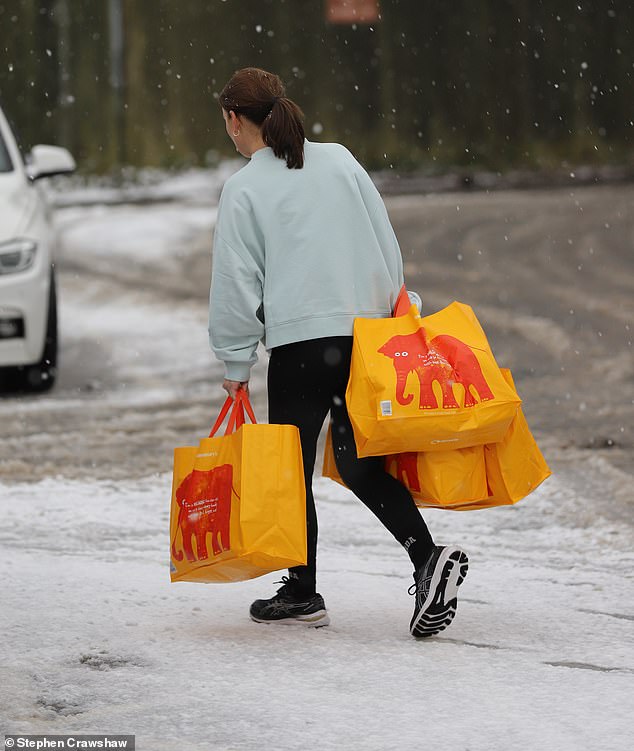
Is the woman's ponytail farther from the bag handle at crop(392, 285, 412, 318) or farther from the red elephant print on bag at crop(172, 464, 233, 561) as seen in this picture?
the red elephant print on bag at crop(172, 464, 233, 561)

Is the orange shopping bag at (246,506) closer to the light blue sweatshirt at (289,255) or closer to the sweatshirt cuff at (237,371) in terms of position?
the sweatshirt cuff at (237,371)

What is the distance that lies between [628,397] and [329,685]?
466cm

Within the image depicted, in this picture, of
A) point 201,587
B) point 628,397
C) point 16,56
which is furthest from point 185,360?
point 16,56

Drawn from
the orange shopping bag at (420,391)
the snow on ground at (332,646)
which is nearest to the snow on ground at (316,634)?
the snow on ground at (332,646)

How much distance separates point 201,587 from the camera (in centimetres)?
462

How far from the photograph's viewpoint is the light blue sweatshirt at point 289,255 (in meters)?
3.94

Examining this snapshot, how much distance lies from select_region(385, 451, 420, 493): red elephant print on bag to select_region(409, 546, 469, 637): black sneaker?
0.21 metres

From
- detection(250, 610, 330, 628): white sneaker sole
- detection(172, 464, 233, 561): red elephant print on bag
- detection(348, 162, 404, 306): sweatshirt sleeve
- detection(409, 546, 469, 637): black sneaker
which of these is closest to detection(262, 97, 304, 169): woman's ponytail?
detection(348, 162, 404, 306): sweatshirt sleeve

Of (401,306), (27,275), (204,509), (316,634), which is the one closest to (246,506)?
(204,509)

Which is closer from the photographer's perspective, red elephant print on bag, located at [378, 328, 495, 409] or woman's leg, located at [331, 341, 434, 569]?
red elephant print on bag, located at [378, 328, 495, 409]

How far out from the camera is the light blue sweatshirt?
3943 millimetres

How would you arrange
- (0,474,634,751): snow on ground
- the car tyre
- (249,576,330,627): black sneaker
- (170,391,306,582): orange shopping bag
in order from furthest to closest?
the car tyre → (249,576,330,627): black sneaker → (170,391,306,582): orange shopping bag → (0,474,634,751): snow on ground

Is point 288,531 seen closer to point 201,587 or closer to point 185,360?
point 201,587

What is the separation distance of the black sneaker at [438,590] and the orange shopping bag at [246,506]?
36 cm
